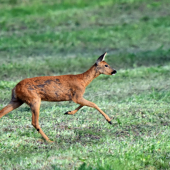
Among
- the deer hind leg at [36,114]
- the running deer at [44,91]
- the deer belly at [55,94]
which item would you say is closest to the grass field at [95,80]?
the deer hind leg at [36,114]

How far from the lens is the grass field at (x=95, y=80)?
705cm

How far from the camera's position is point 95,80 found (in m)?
13.6

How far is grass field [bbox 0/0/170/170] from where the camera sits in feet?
23.1

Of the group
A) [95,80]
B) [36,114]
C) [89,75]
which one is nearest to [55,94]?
[36,114]

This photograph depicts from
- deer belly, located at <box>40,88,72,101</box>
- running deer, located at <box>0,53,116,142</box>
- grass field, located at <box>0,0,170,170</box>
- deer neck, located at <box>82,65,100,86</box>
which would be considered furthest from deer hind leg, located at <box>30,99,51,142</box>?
deer neck, located at <box>82,65,100,86</box>

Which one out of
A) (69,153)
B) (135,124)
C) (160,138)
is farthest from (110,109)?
(69,153)

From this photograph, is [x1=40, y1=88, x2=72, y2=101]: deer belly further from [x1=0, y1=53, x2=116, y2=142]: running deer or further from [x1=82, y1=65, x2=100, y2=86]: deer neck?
[x1=82, y1=65, x2=100, y2=86]: deer neck

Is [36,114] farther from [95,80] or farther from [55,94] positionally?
[95,80]

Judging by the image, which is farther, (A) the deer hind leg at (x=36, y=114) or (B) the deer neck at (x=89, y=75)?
(B) the deer neck at (x=89, y=75)

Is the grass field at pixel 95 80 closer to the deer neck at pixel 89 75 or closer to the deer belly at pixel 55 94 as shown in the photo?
the deer belly at pixel 55 94

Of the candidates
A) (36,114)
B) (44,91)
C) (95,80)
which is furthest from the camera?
(95,80)

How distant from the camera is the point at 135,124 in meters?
8.89

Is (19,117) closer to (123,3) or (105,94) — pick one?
(105,94)

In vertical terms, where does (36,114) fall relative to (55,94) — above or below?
below
